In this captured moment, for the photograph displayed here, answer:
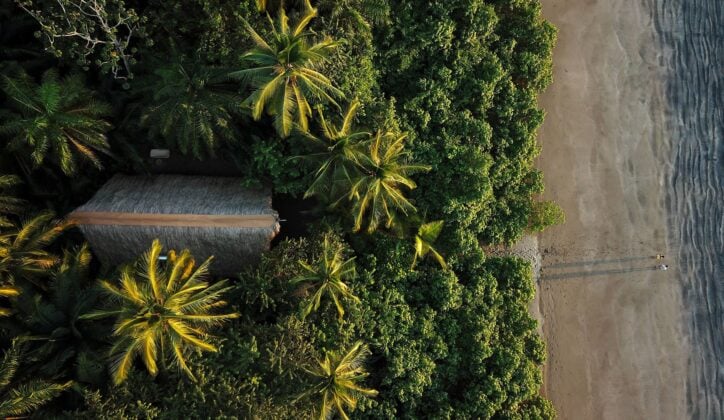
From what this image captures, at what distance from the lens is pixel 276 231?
16.0m

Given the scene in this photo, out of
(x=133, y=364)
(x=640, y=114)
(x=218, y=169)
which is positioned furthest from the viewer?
(x=640, y=114)

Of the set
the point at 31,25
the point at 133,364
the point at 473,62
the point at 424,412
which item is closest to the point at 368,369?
the point at 424,412

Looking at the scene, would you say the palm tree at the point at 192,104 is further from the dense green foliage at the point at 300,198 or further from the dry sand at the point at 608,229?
the dry sand at the point at 608,229

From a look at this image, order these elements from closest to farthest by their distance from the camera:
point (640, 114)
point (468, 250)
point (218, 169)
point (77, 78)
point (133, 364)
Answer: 1. point (133, 364)
2. point (77, 78)
3. point (468, 250)
4. point (218, 169)
5. point (640, 114)

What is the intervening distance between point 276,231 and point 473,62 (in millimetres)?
8541

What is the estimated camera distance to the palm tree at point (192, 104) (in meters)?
15.5

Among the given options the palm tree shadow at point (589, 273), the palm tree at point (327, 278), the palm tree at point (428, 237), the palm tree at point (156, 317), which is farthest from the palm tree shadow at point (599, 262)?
the palm tree at point (156, 317)

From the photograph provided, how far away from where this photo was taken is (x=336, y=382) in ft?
43.0

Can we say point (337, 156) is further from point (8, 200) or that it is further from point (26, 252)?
point (8, 200)

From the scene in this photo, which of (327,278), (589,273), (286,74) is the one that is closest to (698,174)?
→ (589,273)

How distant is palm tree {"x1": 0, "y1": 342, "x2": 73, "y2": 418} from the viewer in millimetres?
12305

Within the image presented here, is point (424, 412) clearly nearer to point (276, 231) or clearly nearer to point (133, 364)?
point (276, 231)

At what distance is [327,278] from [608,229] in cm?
1176

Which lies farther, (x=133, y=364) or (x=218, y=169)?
(x=218, y=169)
